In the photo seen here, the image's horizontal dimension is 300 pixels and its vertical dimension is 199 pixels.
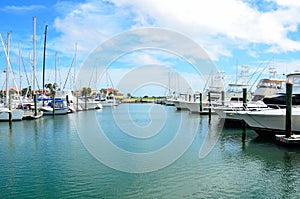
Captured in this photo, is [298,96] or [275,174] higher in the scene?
[298,96]

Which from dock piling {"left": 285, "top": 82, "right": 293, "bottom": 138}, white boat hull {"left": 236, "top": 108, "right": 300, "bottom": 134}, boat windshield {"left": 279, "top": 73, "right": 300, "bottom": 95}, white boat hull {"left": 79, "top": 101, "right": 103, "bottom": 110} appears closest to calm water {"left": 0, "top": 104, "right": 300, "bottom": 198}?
dock piling {"left": 285, "top": 82, "right": 293, "bottom": 138}

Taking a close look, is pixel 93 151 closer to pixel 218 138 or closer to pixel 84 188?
pixel 84 188

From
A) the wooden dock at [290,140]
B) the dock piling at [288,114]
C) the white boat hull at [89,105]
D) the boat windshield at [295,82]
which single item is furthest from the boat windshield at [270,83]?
the white boat hull at [89,105]

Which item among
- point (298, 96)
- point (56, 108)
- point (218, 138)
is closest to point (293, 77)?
point (298, 96)

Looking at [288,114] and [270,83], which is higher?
[270,83]

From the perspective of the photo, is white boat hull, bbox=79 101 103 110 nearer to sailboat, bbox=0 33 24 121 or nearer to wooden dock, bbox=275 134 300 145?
sailboat, bbox=0 33 24 121

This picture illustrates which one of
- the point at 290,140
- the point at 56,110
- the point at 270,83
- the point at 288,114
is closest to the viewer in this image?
the point at 290,140

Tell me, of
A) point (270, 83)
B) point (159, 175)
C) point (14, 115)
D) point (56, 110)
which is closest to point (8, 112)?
point (14, 115)

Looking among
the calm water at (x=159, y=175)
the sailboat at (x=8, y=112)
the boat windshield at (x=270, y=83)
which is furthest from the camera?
the boat windshield at (x=270, y=83)

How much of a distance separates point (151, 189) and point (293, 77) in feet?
70.3

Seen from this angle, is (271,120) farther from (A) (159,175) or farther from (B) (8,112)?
(B) (8,112)

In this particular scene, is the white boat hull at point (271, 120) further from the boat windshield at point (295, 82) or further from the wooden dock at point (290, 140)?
the boat windshield at point (295, 82)

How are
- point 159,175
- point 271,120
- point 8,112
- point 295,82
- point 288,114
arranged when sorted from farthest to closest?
point 8,112, point 295,82, point 271,120, point 288,114, point 159,175

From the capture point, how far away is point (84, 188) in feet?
41.7
